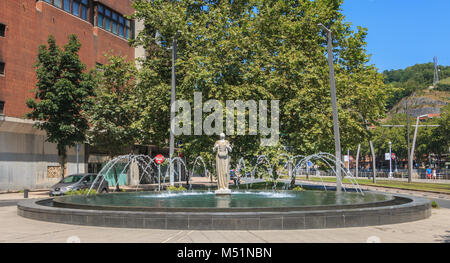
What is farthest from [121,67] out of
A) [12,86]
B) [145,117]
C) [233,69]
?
[233,69]

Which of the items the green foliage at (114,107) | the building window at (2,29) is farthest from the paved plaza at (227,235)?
the building window at (2,29)

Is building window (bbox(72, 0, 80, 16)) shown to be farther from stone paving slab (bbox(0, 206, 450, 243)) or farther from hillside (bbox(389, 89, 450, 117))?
hillside (bbox(389, 89, 450, 117))

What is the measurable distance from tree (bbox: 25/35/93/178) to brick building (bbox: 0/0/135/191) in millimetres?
1813

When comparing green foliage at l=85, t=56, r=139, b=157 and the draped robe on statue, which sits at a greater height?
green foliage at l=85, t=56, r=139, b=157

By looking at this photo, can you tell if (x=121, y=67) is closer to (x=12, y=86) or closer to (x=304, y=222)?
(x=12, y=86)

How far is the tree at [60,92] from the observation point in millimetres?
28344

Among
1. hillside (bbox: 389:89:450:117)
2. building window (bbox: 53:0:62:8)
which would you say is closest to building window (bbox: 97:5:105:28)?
building window (bbox: 53:0:62:8)

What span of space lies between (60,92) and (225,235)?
22.2 m

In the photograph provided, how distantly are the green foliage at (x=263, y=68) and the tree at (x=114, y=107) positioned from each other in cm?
158

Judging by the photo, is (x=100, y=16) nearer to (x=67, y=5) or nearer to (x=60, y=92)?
(x=67, y=5)

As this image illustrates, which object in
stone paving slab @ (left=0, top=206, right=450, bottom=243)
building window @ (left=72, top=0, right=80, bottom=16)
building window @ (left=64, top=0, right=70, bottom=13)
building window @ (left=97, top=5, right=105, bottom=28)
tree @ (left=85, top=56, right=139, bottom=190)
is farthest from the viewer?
building window @ (left=97, top=5, right=105, bottom=28)

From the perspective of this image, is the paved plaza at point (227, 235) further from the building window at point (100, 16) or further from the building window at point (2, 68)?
the building window at point (100, 16)

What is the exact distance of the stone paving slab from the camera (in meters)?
8.99
